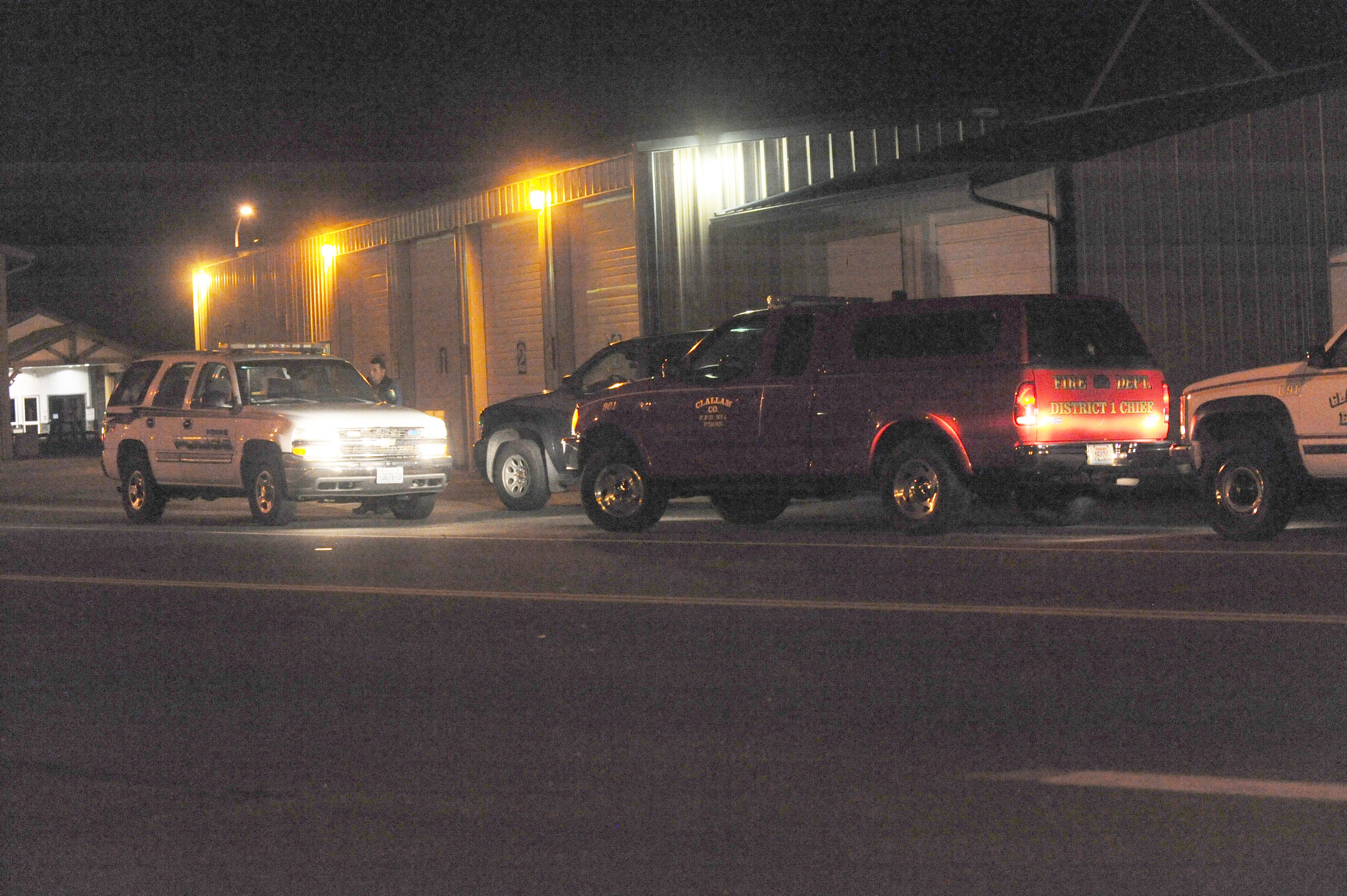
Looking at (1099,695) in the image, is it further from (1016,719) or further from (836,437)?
(836,437)

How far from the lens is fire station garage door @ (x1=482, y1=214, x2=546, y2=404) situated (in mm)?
29094

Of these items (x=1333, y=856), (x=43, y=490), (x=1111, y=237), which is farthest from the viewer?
(x=43, y=490)

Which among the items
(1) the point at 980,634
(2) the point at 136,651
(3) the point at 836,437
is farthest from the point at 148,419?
(1) the point at 980,634

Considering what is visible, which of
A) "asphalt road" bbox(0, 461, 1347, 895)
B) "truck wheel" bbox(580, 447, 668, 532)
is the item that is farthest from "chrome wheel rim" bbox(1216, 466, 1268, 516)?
"truck wheel" bbox(580, 447, 668, 532)

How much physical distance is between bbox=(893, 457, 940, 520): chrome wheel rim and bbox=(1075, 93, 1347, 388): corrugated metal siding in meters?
7.21

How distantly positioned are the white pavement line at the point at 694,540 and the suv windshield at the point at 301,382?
144cm

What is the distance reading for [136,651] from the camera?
9312mm

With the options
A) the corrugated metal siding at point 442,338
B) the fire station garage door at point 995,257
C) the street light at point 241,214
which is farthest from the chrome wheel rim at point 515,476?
A: the street light at point 241,214

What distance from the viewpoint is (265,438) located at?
17891 millimetres

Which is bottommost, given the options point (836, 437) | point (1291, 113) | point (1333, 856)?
point (1333, 856)

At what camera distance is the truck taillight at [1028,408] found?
45.0 ft

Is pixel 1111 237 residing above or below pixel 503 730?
above

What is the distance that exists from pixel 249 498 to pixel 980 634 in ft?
36.3

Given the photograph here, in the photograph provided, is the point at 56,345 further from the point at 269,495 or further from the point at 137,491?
the point at 269,495
